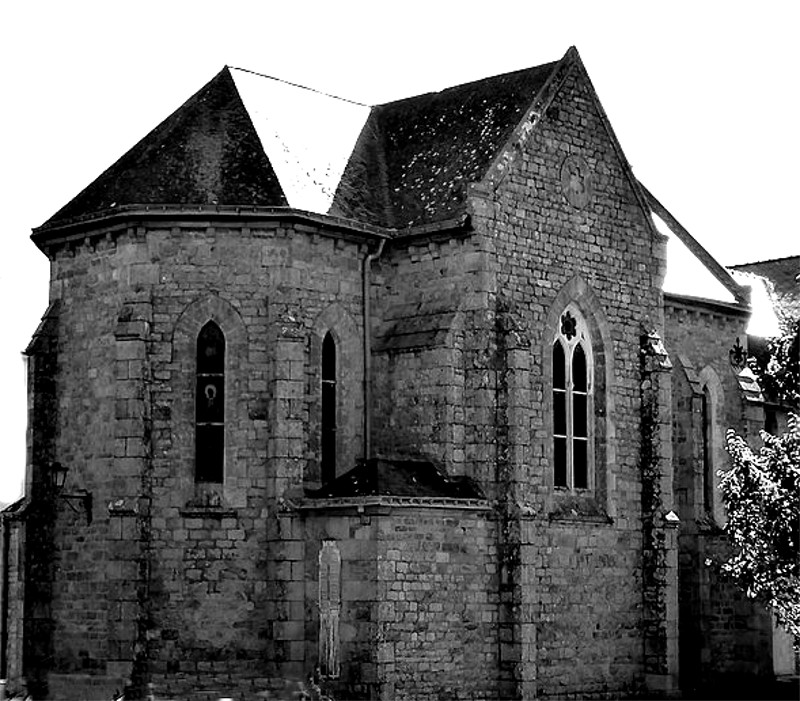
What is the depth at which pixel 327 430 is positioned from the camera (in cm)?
3531

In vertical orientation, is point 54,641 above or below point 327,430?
below

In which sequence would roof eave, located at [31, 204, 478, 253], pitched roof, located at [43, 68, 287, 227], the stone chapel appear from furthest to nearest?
1. pitched roof, located at [43, 68, 287, 227]
2. roof eave, located at [31, 204, 478, 253]
3. the stone chapel

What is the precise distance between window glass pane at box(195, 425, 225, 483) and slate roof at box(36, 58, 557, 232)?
15.1ft

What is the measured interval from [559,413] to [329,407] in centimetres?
533

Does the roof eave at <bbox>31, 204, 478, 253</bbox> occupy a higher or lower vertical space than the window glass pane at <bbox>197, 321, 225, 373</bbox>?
higher

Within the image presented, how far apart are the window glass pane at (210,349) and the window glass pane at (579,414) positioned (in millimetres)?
8185

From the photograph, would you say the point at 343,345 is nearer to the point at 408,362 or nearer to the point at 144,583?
the point at 408,362

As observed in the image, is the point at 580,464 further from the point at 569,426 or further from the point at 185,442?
the point at 185,442

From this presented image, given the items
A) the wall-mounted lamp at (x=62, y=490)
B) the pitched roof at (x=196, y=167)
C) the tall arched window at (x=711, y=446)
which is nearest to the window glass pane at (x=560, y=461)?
the tall arched window at (x=711, y=446)

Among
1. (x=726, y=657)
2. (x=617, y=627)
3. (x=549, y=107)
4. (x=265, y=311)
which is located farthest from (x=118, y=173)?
(x=726, y=657)

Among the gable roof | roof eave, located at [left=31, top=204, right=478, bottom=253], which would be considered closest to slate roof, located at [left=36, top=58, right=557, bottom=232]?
roof eave, located at [left=31, top=204, right=478, bottom=253]

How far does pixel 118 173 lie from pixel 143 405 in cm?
563

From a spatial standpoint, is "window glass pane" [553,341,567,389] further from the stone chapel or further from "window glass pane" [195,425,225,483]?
"window glass pane" [195,425,225,483]

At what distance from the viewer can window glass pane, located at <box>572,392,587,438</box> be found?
37.7 m
